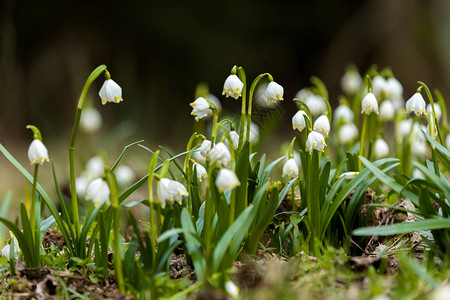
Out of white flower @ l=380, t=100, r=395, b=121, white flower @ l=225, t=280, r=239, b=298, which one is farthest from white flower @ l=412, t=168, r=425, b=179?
white flower @ l=225, t=280, r=239, b=298

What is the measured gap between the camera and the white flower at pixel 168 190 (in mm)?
1843

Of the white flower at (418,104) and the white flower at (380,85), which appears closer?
the white flower at (418,104)

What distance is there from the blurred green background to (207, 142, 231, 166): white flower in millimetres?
6824

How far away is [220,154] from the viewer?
183 cm

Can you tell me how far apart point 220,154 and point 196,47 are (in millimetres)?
7855

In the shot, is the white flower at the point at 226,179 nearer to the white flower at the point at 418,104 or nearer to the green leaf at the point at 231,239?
the green leaf at the point at 231,239

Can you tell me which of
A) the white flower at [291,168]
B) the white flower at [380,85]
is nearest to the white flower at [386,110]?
the white flower at [380,85]

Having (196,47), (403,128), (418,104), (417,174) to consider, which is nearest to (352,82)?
(403,128)

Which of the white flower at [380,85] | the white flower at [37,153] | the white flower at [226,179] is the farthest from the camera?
the white flower at [380,85]

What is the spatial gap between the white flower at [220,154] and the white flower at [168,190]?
18cm

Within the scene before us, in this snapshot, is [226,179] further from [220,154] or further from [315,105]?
[315,105]

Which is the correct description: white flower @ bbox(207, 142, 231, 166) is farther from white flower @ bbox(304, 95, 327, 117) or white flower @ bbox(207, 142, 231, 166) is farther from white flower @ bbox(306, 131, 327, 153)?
white flower @ bbox(304, 95, 327, 117)

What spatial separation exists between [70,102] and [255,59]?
3.59 m

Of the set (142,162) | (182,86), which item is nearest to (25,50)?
(182,86)
